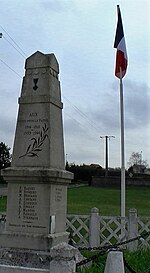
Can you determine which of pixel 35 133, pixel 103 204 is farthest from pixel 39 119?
pixel 103 204

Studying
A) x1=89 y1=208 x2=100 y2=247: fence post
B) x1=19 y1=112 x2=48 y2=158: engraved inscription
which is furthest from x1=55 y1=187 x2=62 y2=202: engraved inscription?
x1=89 y1=208 x2=100 y2=247: fence post

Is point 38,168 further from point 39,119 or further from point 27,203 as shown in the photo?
point 39,119

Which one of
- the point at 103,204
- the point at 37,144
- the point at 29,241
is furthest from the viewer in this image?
the point at 103,204

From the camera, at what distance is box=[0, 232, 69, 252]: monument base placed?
7.66 meters

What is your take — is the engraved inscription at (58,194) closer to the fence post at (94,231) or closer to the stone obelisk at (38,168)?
the stone obelisk at (38,168)

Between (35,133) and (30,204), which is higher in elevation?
(35,133)

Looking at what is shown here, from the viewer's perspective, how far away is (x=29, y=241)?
25.6 feet

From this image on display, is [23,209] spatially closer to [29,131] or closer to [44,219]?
[44,219]

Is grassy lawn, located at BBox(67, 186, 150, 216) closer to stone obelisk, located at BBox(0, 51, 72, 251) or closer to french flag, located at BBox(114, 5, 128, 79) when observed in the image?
french flag, located at BBox(114, 5, 128, 79)

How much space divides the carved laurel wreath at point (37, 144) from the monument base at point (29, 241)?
157 centimetres

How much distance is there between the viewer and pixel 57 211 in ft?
26.7

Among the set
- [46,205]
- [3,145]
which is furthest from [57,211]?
[3,145]

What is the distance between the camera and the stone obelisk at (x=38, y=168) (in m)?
7.85

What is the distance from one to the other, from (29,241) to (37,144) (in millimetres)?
1846
